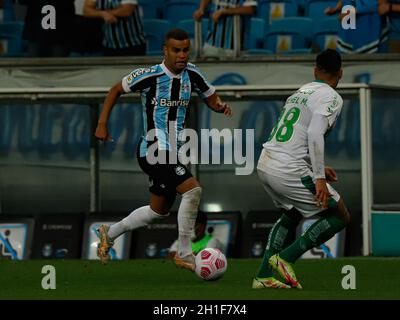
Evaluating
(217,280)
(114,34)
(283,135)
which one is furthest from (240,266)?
(114,34)

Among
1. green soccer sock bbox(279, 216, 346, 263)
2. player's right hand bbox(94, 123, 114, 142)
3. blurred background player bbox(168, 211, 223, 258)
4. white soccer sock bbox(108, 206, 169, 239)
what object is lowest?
blurred background player bbox(168, 211, 223, 258)

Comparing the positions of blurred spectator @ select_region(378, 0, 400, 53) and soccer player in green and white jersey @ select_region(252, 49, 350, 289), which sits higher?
blurred spectator @ select_region(378, 0, 400, 53)

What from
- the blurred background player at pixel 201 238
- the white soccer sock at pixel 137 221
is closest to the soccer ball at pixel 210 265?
the white soccer sock at pixel 137 221

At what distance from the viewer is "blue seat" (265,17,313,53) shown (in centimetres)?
1761

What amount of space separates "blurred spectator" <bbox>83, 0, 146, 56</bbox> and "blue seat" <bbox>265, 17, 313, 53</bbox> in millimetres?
1772

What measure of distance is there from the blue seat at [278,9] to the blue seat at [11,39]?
3.15 meters

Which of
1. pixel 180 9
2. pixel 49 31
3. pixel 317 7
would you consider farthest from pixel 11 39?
pixel 317 7

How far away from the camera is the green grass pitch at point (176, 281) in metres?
10.2

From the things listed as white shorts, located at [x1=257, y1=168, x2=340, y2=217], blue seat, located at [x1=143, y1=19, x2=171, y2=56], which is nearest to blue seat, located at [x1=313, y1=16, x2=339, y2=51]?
blue seat, located at [x1=143, y1=19, x2=171, y2=56]

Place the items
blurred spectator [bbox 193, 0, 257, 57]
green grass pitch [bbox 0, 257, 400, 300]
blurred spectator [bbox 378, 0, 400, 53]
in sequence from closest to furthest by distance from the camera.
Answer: green grass pitch [bbox 0, 257, 400, 300], blurred spectator [bbox 378, 0, 400, 53], blurred spectator [bbox 193, 0, 257, 57]

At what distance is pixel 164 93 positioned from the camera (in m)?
12.2

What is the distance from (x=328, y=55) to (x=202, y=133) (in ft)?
24.2

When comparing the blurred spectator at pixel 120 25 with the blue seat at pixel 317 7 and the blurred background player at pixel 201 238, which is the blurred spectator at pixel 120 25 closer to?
the blue seat at pixel 317 7

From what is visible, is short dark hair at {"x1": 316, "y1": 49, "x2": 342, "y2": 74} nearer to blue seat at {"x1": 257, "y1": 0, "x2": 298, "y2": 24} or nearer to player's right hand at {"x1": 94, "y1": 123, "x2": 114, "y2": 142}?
player's right hand at {"x1": 94, "y1": 123, "x2": 114, "y2": 142}
